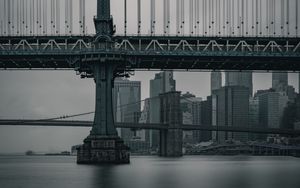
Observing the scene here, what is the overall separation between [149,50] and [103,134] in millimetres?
14682

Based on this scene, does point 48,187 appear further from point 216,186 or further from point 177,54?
point 177,54

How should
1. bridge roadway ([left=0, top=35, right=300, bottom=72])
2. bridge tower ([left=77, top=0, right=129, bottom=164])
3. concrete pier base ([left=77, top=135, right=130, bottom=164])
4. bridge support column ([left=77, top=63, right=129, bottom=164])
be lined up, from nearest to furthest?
concrete pier base ([left=77, top=135, right=130, bottom=164]) → bridge support column ([left=77, top=63, right=129, bottom=164]) → bridge tower ([left=77, top=0, right=129, bottom=164]) → bridge roadway ([left=0, top=35, right=300, bottom=72])

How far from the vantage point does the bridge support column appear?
350 ft

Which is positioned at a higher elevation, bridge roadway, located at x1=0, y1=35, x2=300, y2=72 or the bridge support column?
bridge roadway, located at x1=0, y1=35, x2=300, y2=72

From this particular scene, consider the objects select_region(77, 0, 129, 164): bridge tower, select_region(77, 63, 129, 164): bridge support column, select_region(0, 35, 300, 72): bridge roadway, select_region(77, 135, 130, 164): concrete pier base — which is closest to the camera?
select_region(77, 135, 130, 164): concrete pier base

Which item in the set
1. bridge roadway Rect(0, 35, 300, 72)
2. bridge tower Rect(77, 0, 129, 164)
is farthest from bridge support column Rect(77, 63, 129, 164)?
bridge roadway Rect(0, 35, 300, 72)

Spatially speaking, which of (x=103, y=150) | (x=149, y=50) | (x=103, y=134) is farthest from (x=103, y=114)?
(x=149, y=50)

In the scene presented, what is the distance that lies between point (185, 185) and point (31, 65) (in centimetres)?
5566

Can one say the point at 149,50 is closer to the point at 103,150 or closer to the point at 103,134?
the point at 103,134

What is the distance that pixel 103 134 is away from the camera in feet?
353

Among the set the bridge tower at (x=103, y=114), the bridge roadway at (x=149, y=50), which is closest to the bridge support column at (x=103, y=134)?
the bridge tower at (x=103, y=114)

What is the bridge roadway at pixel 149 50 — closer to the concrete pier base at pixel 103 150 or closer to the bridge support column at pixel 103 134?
the bridge support column at pixel 103 134

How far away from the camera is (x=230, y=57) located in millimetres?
112125

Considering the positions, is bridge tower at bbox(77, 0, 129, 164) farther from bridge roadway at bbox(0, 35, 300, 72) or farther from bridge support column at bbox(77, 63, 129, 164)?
bridge roadway at bbox(0, 35, 300, 72)
